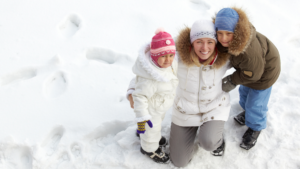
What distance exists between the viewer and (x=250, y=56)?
125 centimetres

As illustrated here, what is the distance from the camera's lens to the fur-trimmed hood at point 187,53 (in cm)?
136

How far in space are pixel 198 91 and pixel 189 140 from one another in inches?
15.0

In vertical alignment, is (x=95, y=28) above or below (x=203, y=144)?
above

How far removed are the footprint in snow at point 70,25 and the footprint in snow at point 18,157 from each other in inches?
51.6

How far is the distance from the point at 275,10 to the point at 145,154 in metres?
2.53

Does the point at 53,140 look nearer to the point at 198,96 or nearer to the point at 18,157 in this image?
the point at 18,157

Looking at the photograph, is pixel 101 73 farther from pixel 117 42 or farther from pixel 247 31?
pixel 247 31

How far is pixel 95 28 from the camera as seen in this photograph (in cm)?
253

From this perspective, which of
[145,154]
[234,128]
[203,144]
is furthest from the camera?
[234,128]

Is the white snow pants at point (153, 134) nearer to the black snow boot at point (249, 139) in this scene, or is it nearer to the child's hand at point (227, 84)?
the child's hand at point (227, 84)

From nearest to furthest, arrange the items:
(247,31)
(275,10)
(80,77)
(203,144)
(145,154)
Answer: (247,31) < (203,144) < (145,154) < (80,77) < (275,10)

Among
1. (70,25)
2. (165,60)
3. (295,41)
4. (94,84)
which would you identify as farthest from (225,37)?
(70,25)

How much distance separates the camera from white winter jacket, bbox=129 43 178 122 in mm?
1257

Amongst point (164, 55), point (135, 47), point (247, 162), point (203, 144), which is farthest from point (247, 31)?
point (135, 47)
